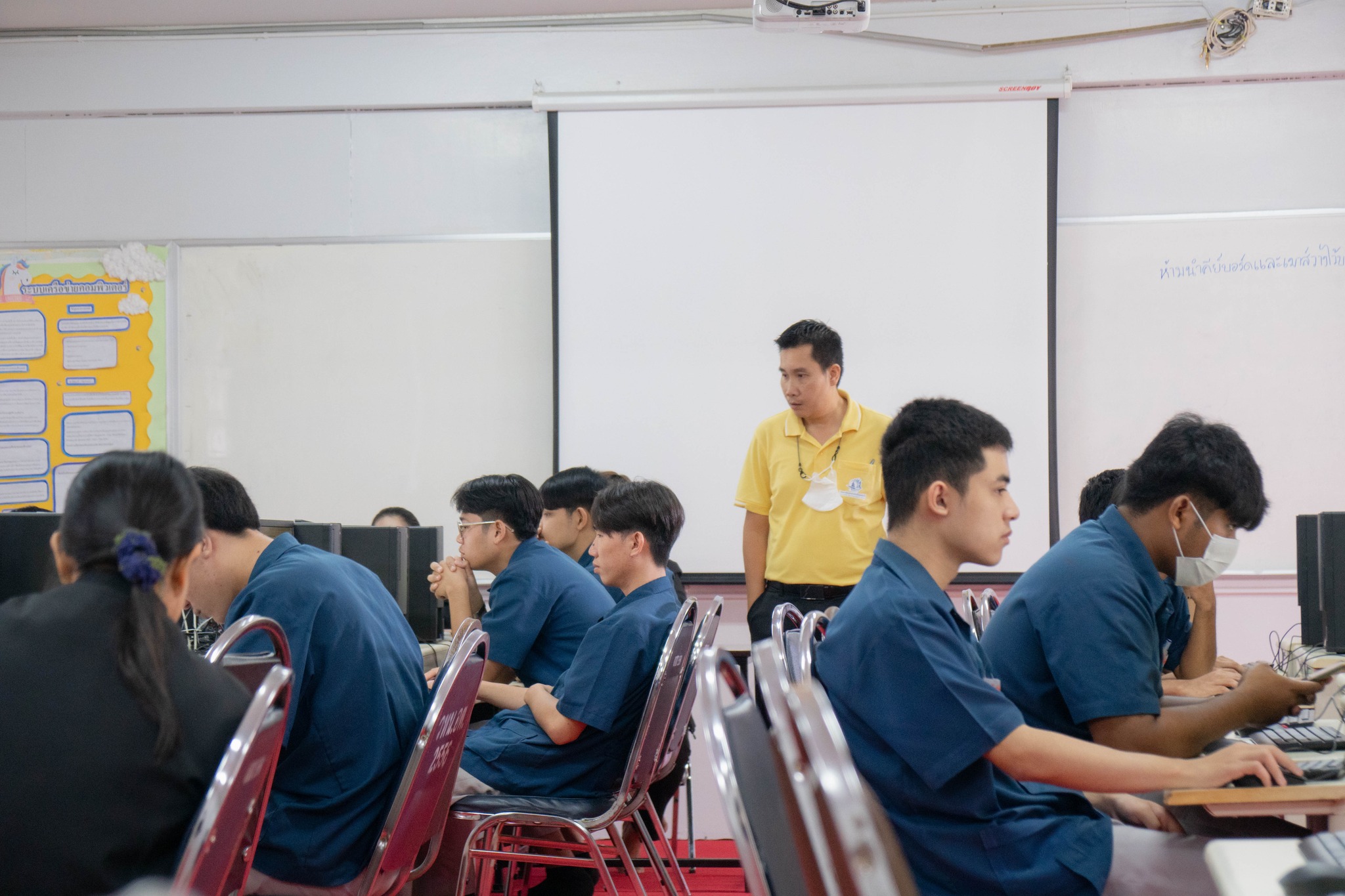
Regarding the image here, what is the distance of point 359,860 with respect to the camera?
1657 millimetres

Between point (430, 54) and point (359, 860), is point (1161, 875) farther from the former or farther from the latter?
point (430, 54)

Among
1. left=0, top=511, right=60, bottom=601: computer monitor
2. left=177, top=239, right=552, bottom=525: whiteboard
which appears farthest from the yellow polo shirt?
left=0, top=511, right=60, bottom=601: computer monitor

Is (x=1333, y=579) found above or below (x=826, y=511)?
below

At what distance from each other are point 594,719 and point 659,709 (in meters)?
0.13

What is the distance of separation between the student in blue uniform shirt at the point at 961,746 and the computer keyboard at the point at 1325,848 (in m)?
0.24

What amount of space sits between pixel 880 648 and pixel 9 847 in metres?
0.94

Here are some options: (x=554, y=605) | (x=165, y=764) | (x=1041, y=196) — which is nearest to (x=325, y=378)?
(x=554, y=605)

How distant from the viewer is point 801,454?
322 centimetres

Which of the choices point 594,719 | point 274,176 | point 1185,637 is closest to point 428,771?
point 594,719

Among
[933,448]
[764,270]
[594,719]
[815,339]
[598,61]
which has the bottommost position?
[594,719]

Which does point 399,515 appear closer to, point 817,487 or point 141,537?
point 817,487

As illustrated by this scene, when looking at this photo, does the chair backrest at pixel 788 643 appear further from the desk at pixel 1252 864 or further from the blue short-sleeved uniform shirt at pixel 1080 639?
the desk at pixel 1252 864

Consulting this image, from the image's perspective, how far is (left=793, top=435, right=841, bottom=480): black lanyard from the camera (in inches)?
125

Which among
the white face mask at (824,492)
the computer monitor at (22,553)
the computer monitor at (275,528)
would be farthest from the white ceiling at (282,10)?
the computer monitor at (22,553)
